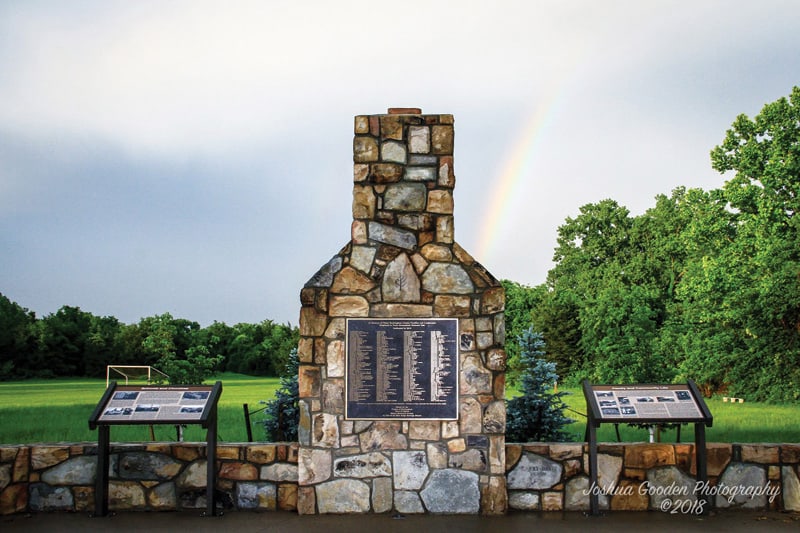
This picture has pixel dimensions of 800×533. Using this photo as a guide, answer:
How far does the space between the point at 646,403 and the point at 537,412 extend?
354 cm

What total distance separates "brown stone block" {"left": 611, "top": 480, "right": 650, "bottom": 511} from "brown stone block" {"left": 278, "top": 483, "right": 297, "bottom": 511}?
334 centimetres

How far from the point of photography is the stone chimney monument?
7.46 m

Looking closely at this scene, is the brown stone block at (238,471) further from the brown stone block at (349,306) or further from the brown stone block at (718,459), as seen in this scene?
the brown stone block at (718,459)

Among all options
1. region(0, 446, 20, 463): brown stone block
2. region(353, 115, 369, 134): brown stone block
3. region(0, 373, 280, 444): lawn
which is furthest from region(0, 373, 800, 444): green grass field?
region(353, 115, 369, 134): brown stone block

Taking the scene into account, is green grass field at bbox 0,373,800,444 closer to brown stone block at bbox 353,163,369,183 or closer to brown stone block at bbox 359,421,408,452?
brown stone block at bbox 359,421,408,452

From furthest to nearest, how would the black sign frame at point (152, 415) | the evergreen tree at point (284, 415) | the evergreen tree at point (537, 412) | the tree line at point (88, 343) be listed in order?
the tree line at point (88, 343) < the evergreen tree at point (284, 415) < the evergreen tree at point (537, 412) < the black sign frame at point (152, 415)

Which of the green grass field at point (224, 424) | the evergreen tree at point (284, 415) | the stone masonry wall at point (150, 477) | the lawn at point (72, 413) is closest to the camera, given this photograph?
the stone masonry wall at point (150, 477)

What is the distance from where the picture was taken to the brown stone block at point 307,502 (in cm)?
750

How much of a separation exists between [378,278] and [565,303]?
32.1 metres

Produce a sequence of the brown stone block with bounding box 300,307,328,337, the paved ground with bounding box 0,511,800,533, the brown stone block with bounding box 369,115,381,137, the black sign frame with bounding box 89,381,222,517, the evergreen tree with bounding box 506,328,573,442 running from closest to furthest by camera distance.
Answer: the paved ground with bounding box 0,511,800,533, the black sign frame with bounding box 89,381,222,517, the brown stone block with bounding box 300,307,328,337, the brown stone block with bounding box 369,115,381,137, the evergreen tree with bounding box 506,328,573,442

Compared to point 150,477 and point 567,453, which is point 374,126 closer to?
point 567,453

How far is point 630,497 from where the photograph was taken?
7645 mm

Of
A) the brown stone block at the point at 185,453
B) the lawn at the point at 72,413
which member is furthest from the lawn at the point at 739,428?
the brown stone block at the point at 185,453

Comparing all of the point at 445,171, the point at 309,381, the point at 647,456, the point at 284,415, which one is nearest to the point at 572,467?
the point at 647,456
